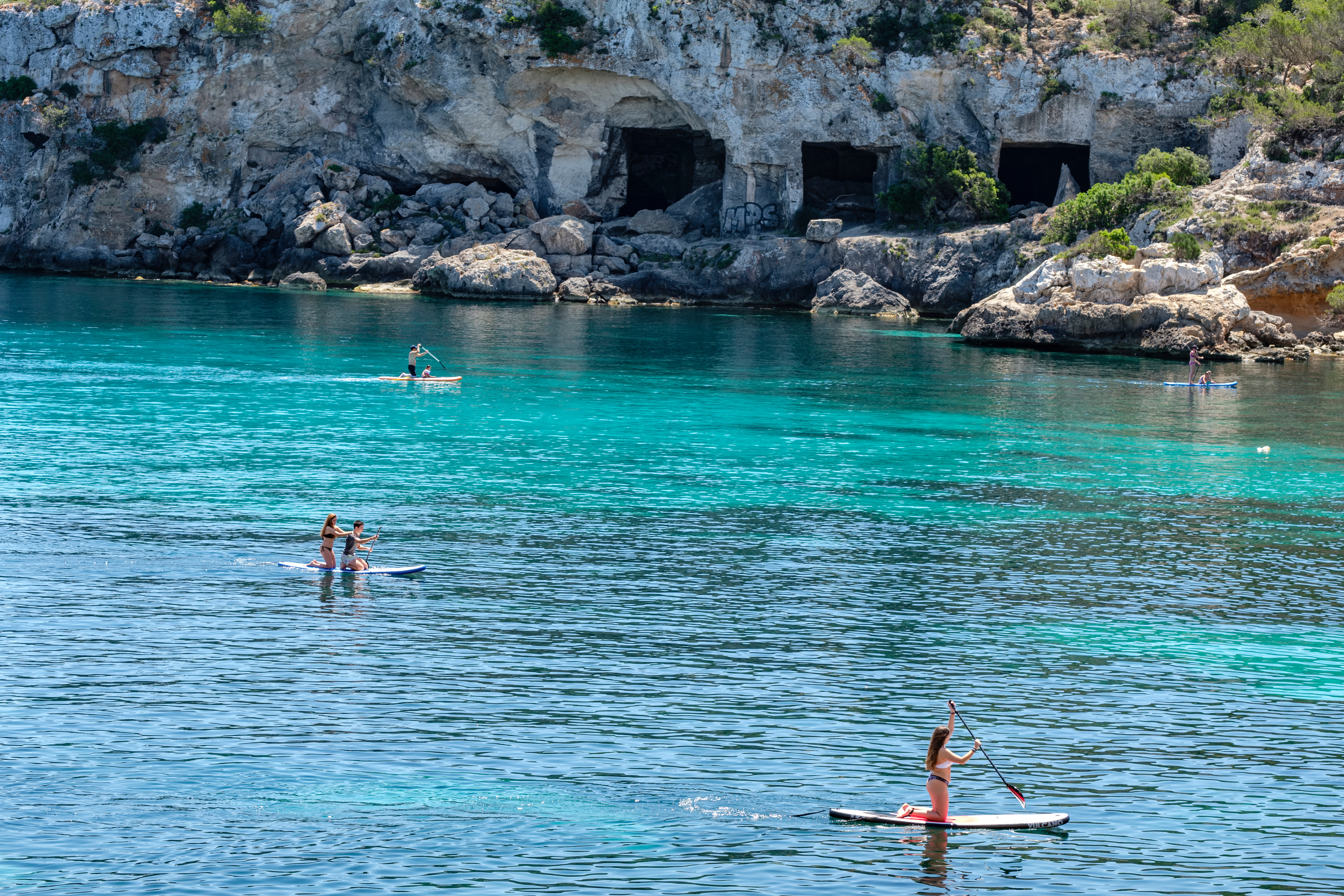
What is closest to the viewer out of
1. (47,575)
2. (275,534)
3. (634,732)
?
(634,732)

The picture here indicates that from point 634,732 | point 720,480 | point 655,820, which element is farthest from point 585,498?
point 655,820

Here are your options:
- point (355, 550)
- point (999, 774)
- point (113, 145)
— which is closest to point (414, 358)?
point (355, 550)

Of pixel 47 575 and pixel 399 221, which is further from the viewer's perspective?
pixel 399 221

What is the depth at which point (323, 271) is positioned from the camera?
98062mm

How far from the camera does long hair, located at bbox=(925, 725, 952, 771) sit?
14.5m

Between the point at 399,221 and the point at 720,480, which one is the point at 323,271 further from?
the point at 720,480

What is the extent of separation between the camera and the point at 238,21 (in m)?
100

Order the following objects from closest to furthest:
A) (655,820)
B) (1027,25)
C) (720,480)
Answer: (655,820) < (720,480) < (1027,25)

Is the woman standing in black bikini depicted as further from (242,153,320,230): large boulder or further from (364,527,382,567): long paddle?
(242,153,320,230): large boulder

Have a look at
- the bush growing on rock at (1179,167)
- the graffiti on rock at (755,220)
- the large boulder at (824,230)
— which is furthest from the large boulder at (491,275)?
the bush growing on rock at (1179,167)

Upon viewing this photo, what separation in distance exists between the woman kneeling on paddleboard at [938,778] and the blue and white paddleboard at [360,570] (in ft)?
39.5

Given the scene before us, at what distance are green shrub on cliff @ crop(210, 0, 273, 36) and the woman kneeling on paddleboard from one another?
97527mm

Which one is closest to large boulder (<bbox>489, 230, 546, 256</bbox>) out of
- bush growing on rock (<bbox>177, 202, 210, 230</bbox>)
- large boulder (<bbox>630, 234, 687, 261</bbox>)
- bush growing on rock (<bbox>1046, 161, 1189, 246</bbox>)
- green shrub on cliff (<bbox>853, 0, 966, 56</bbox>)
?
large boulder (<bbox>630, 234, 687, 261</bbox>)

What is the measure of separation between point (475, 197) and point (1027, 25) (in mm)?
39384
